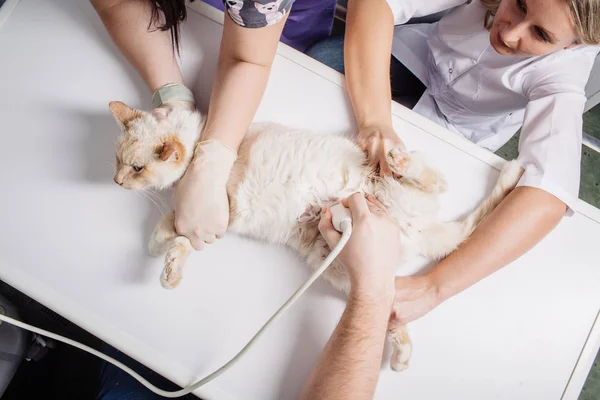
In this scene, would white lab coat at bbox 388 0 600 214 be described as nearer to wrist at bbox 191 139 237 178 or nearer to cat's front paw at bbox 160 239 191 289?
wrist at bbox 191 139 237 178

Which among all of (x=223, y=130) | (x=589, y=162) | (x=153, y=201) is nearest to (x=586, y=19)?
(x=223, y=130)

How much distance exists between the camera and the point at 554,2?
2.36 ft

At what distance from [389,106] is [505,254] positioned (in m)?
0.40

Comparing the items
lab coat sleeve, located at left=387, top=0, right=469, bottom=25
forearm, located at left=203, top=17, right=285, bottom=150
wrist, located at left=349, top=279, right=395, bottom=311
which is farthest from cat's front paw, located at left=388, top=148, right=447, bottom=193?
lab coat sleeve, located at left=387, top=0, right=469, bottom=25

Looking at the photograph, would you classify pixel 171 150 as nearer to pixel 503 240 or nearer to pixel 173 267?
pixel 173 267

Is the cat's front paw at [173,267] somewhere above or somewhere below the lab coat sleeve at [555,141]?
below

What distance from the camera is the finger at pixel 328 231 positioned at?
0.75 m

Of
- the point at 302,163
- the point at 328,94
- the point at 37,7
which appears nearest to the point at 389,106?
the point at 328,94

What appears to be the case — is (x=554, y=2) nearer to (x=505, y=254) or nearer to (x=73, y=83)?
(x=505, y=254)

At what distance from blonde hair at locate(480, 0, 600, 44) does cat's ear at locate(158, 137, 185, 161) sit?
2.63ft

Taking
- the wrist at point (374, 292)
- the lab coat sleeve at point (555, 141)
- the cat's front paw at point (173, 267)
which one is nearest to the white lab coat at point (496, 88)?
the lab coat sleeve at point (555, 141)

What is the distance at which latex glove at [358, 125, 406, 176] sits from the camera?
2.62ft

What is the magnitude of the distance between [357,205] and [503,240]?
30 cm

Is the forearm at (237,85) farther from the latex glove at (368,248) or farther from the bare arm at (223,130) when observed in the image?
the latex glove at (368,248)
